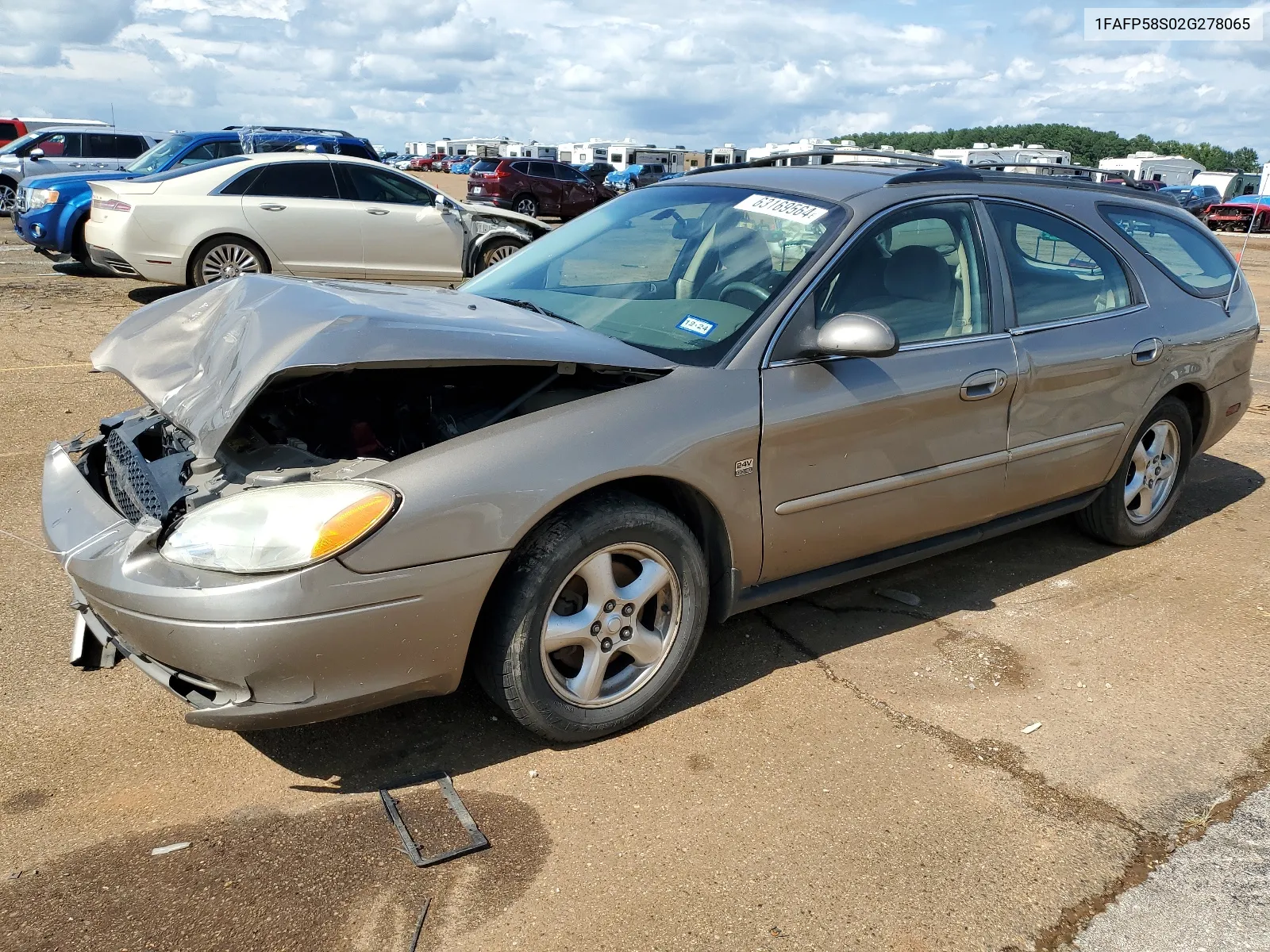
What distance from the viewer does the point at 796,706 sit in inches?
132

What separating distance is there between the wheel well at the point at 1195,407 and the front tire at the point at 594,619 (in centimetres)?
289

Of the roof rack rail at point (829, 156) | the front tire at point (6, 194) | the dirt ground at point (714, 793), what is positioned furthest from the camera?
the front tire at point (6, 194)

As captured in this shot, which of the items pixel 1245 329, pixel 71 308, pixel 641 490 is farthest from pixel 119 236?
pixel 1245 329

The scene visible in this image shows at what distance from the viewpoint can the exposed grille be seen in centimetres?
283

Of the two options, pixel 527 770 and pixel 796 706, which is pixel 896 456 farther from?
pixel 527 770

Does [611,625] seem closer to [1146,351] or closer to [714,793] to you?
[714,793]

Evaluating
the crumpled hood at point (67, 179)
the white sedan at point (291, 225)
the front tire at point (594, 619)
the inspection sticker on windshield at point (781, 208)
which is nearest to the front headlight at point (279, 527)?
the front tire at point (594, 619)

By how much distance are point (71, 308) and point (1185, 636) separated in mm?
9806

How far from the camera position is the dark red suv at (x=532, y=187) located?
90.3 feet

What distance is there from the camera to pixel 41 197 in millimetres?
11477

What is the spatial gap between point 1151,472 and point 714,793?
3062 mm

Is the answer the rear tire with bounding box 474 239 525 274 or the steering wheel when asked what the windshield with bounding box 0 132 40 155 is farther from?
the steering wheel

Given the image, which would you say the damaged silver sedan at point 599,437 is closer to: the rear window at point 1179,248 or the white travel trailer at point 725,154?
the rear window at point 1179,248

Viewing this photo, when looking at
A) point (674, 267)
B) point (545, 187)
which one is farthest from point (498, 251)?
point (545, 187)
